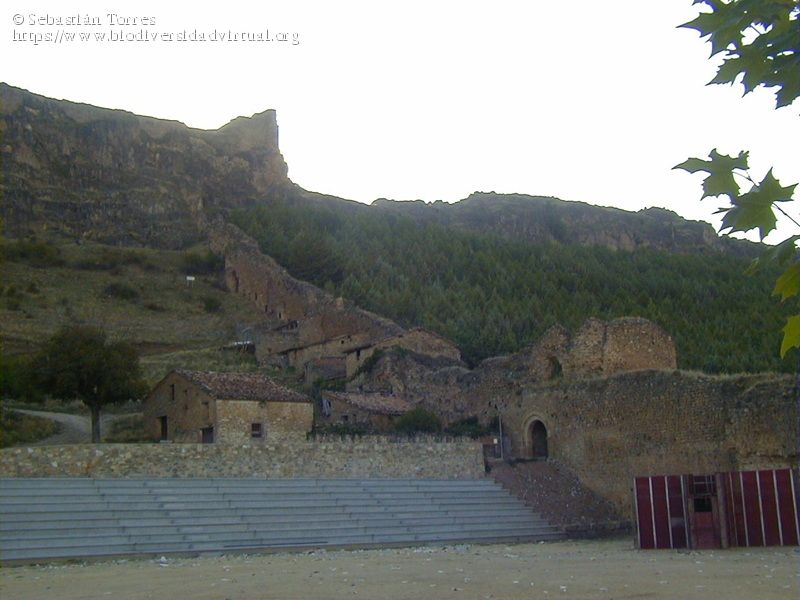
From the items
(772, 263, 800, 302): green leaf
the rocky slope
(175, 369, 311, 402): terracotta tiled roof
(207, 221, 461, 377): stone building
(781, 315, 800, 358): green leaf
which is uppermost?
the rocky slope

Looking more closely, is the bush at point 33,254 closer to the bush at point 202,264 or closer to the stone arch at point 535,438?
the bush at point 202,264

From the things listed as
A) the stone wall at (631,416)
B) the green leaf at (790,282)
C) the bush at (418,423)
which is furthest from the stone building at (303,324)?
the green leaf at (790,282)

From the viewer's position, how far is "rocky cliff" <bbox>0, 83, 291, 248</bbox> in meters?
76.3

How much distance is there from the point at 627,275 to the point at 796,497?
46.3 m

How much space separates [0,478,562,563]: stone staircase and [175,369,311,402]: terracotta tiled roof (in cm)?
470

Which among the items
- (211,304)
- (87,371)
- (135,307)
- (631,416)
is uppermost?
(211,304)

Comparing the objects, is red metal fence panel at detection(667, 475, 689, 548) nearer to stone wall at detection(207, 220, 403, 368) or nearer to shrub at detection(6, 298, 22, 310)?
stone wall at detection(207, 220, 403, 368)

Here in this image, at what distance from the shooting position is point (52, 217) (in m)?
75.9

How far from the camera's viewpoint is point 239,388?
29.1 metres

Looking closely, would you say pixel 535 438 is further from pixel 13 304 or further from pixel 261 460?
pixel 13 304

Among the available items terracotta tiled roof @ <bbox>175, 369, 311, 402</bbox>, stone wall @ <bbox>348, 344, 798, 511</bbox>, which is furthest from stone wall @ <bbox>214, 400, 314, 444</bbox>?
stone wall @ <bbox>348, 344, 798, 511</bbox>

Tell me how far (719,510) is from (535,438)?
12.1 m

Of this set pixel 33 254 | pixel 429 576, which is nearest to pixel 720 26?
pixel 429 576

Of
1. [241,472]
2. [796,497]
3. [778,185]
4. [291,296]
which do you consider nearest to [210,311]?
[291,296]
